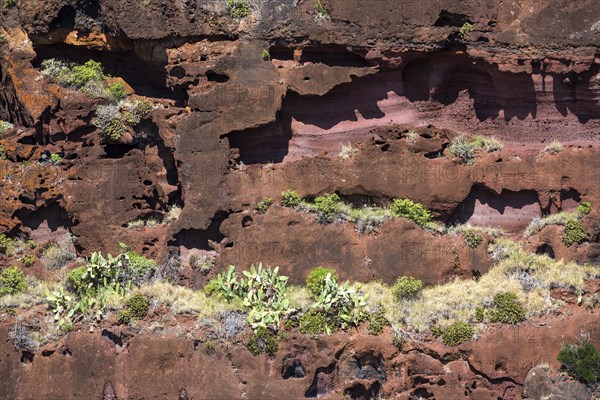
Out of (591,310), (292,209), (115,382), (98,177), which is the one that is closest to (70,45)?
(98,177)

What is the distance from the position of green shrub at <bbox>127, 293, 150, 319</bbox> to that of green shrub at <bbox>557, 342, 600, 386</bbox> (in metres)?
8.40

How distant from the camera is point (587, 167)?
25.8 metres

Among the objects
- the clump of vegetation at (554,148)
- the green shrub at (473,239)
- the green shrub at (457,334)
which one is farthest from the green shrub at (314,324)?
the clump of vegetation at (554,148)

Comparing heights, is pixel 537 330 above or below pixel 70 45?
below

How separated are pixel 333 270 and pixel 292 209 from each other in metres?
1.66

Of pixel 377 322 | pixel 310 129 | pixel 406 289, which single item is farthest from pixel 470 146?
pixel 377 322

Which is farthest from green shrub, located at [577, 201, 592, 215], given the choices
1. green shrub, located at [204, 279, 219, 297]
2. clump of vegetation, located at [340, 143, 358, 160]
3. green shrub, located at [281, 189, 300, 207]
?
green shrub, located at [204, 279, 219, 297]

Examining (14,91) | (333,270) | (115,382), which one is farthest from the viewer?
(14,91)

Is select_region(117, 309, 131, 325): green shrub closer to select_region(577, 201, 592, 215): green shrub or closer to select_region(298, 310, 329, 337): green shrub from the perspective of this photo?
select_region(298, 310, 329, 337): green shrub

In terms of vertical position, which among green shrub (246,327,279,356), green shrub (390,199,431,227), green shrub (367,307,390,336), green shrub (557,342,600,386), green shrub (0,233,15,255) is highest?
green shrub (390,199,431,227)

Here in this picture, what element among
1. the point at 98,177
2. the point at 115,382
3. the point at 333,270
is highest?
the point at 98,177

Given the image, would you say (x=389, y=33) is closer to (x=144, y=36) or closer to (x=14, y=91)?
(x=144, y=36)

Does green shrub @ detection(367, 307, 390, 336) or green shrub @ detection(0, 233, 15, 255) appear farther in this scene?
green shrub @ detection(0, 233, 15, 255)

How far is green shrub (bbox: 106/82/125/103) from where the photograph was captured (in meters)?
26.9
